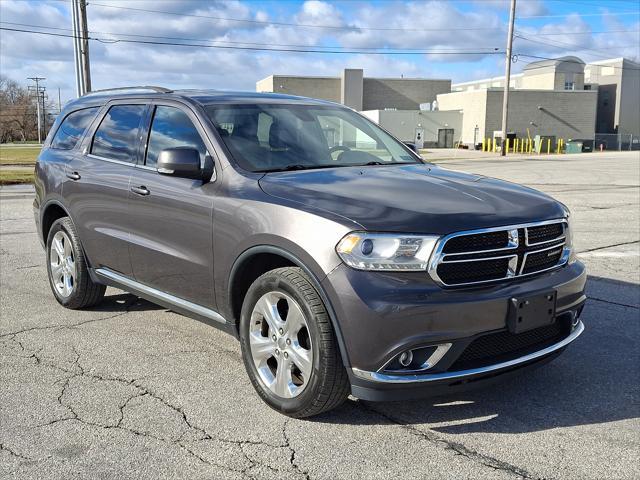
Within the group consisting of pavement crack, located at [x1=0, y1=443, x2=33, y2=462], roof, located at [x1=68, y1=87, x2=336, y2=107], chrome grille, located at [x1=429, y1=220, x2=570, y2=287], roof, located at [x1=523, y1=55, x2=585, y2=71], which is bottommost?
pavement crack, located at [x1=0, y1=443, x2=33, y2=462]

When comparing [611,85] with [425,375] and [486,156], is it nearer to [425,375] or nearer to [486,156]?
[486,156]

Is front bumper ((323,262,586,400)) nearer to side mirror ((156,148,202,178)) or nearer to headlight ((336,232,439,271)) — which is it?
headlight ((336,232,439,271))

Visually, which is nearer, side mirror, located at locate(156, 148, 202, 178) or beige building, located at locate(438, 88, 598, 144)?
side mirror, located at locate(156, 148, 202, 178)

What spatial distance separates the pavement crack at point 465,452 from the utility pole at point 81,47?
26.6 metres

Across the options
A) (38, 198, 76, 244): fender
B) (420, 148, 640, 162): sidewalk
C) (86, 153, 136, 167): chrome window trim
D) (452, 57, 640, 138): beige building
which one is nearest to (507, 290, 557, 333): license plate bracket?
(86, 153, 136, 167): chrome window trim

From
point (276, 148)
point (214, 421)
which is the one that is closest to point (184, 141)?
point (276, 148)

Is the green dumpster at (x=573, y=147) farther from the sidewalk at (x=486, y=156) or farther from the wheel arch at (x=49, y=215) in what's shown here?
the wheel arch at (x=49, y=215)

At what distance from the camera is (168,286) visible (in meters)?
4.61

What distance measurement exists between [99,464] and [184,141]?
89.3 inches

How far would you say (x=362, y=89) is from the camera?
68.4 m

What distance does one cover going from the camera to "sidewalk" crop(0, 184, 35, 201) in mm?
17047

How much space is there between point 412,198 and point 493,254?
0.53 metres

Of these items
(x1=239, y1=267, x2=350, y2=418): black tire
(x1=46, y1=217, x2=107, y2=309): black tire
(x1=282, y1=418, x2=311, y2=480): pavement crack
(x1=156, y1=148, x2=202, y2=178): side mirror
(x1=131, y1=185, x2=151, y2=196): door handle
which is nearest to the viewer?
(x1=282, y1=418, x2=311, y2=480): pavement crack

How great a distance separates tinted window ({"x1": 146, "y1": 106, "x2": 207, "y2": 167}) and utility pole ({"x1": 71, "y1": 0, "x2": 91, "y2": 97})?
24.4 meters
